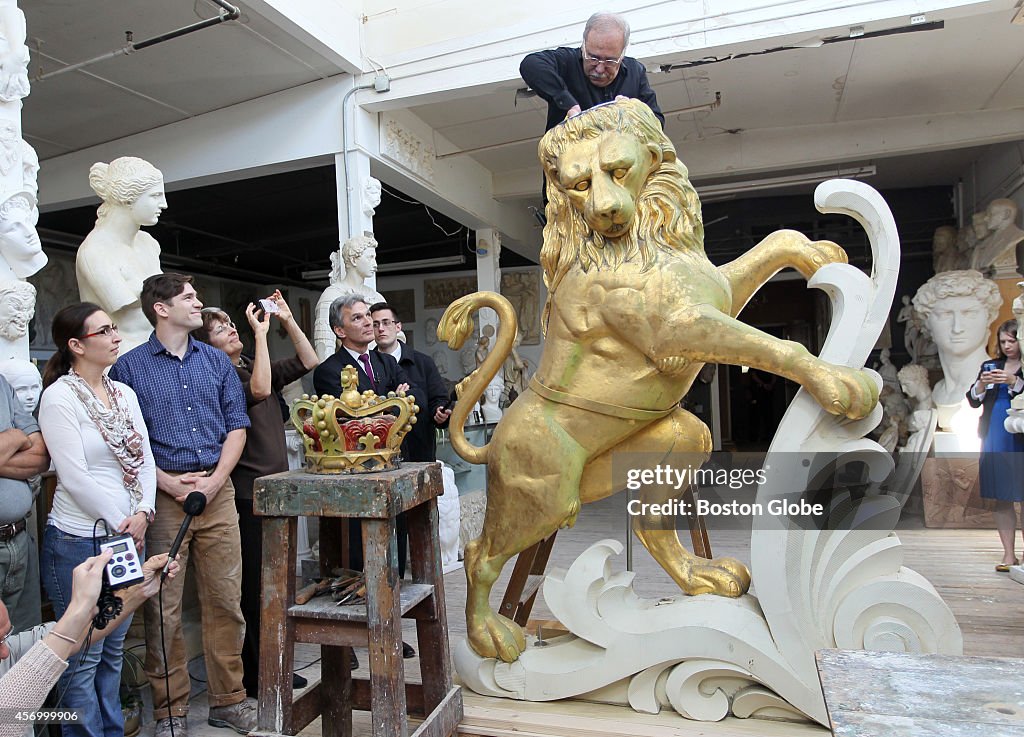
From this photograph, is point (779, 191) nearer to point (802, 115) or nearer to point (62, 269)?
point (802, 115)

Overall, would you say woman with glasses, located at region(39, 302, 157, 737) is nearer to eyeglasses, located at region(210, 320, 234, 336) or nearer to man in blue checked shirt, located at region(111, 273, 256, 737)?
man in blue checked shirt, located at region(111, 273, 256, 737)

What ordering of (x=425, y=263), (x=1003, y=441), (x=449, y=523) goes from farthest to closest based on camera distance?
(x=425, y=263), (x=449, y=523), (x=1003, y=441)

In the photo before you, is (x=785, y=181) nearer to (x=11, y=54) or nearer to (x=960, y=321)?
(x=960, y=321)

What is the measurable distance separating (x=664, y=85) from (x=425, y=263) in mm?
4778

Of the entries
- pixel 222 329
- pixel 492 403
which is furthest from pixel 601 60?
pixel 492 403

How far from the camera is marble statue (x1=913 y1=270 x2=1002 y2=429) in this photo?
199 inches

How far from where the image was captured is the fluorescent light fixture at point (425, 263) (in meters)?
9.02

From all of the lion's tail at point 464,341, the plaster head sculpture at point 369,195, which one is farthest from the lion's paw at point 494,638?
the plaster head sculpture at point 369,195

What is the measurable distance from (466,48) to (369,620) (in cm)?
378

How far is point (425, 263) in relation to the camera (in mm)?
9172

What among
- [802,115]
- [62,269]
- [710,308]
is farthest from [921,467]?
[62,269]

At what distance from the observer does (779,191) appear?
6.97 meters

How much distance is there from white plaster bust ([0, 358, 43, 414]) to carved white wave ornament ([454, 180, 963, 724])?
1.66m

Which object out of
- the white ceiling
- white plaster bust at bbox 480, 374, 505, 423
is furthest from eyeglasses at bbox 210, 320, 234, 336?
white plaster bust at bbox 480, 374, 505, 423
